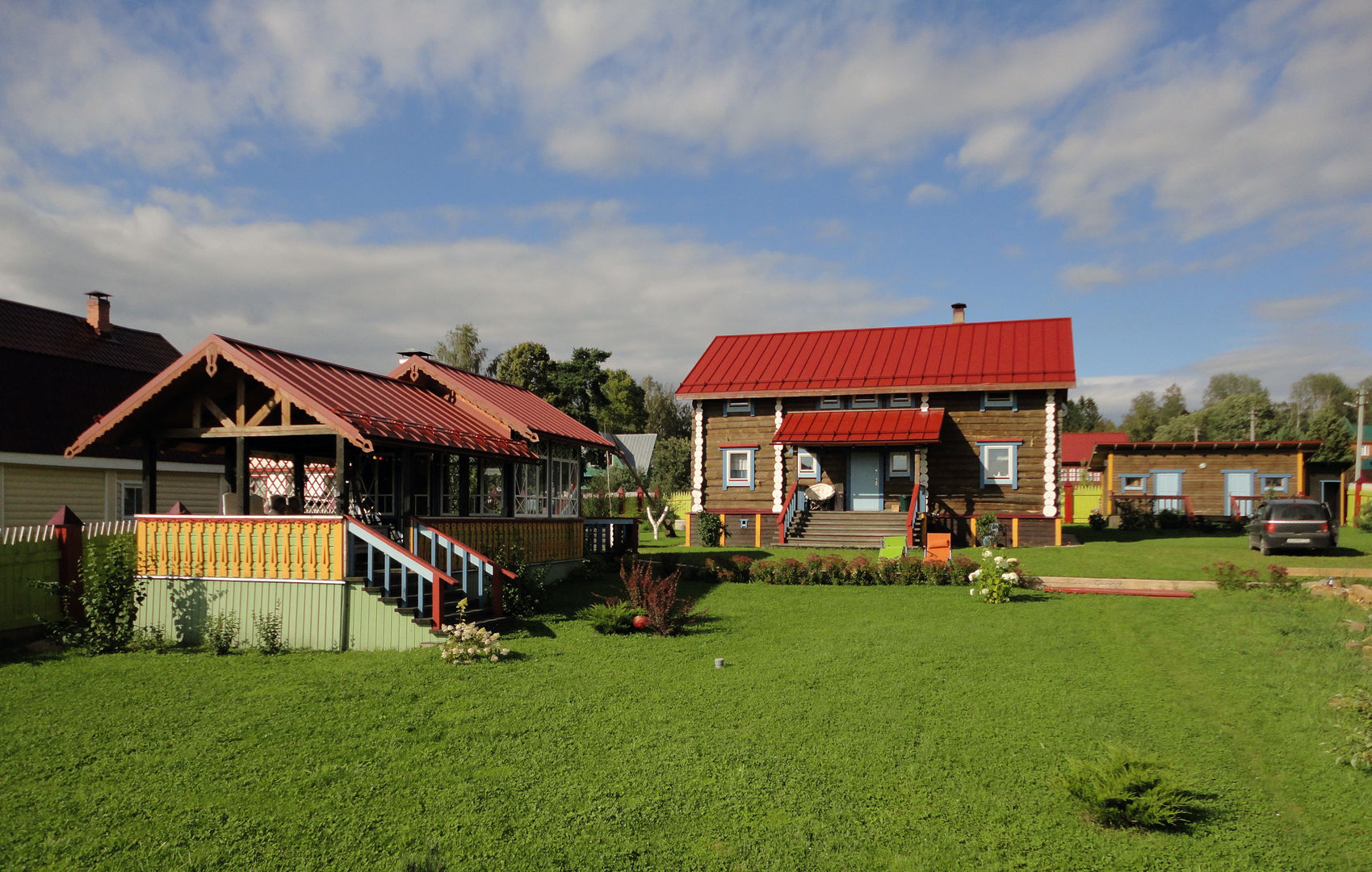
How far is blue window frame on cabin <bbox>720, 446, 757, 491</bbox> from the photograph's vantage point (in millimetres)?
28859

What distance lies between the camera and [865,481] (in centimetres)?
2761

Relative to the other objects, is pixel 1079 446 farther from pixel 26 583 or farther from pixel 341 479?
pixel 26 583

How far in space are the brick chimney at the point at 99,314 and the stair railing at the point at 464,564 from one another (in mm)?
17742

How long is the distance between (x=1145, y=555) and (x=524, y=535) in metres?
15.3

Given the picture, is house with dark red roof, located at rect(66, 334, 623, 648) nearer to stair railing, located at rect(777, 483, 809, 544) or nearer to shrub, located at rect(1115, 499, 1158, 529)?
stair railing, located at rect(777, 483, 809, 544)

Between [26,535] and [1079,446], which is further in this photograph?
[1079,446]

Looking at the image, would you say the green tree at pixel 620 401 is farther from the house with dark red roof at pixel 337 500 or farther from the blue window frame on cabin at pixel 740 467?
the house with dark red roof at pixel 337 500

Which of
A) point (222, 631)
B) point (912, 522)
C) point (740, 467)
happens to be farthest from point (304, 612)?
point (740, 467)

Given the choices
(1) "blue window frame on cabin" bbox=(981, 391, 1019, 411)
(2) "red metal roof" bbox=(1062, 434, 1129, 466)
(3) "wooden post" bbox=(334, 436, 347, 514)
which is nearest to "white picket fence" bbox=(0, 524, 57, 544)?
(3) "wooden post" bbox=(334, 436, 347, 514)

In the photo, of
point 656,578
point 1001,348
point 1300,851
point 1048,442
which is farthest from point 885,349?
point 1300,851

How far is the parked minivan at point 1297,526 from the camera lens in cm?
2106

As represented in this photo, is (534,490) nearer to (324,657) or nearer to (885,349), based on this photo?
(324,657)

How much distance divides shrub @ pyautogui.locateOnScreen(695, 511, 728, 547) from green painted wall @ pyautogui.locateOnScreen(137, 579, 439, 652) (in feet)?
53.8

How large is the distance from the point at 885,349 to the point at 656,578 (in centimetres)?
1485
